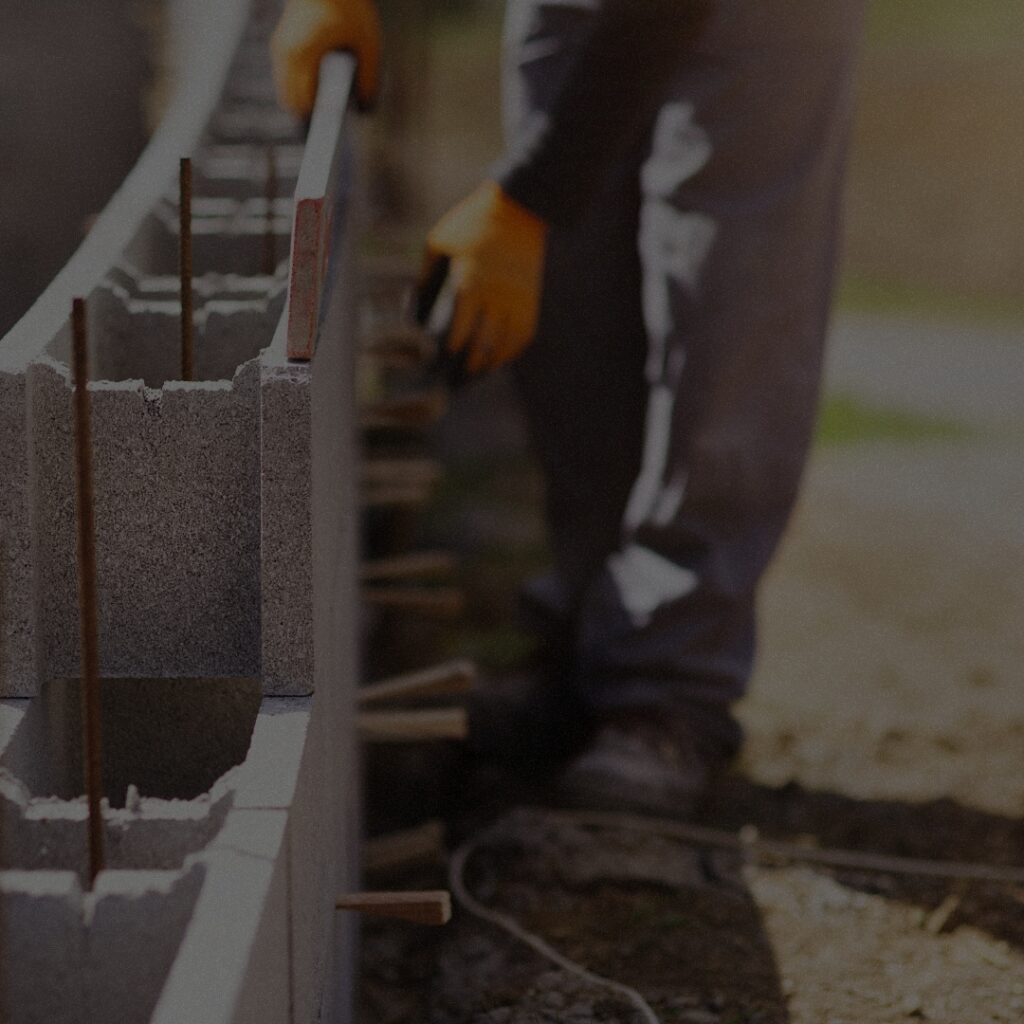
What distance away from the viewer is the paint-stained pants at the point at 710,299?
Answer: 269 cm

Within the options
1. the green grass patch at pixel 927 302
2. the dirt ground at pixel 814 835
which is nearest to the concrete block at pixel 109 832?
the dirt ground at pixel 814 835

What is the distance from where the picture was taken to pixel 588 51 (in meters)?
2.45

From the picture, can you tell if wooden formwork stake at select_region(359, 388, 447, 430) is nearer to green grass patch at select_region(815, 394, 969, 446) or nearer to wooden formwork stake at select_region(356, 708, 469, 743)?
wooden formwork stake at select_region(356, 708, 469, 743)

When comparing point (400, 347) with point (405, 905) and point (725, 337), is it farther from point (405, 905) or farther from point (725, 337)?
point (405, 905)

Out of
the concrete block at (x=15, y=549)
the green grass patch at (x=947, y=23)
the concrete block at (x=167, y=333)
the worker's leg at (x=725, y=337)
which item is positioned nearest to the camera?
the concrete block at (x=15, y=549)

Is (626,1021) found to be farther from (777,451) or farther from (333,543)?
(777,451)

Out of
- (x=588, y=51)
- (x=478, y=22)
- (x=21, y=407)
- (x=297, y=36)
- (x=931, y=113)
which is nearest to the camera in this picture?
(x=21, y=407)

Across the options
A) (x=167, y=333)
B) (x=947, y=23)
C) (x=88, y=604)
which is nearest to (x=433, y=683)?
(x=167, y=333)

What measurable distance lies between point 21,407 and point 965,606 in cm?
339

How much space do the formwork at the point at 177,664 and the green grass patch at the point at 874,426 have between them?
4815 mm

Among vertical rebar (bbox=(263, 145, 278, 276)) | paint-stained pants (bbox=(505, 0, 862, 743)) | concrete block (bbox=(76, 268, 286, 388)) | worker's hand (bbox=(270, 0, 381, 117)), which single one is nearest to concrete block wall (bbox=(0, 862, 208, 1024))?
concrete block (bbox=(76, 268, 286, 388))

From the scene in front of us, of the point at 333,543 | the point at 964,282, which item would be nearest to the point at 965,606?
the point at 333,543

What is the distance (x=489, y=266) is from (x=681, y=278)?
0.45 metres

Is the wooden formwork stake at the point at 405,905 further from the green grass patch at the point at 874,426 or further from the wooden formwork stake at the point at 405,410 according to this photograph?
the green grass patch at the point at 874,426
